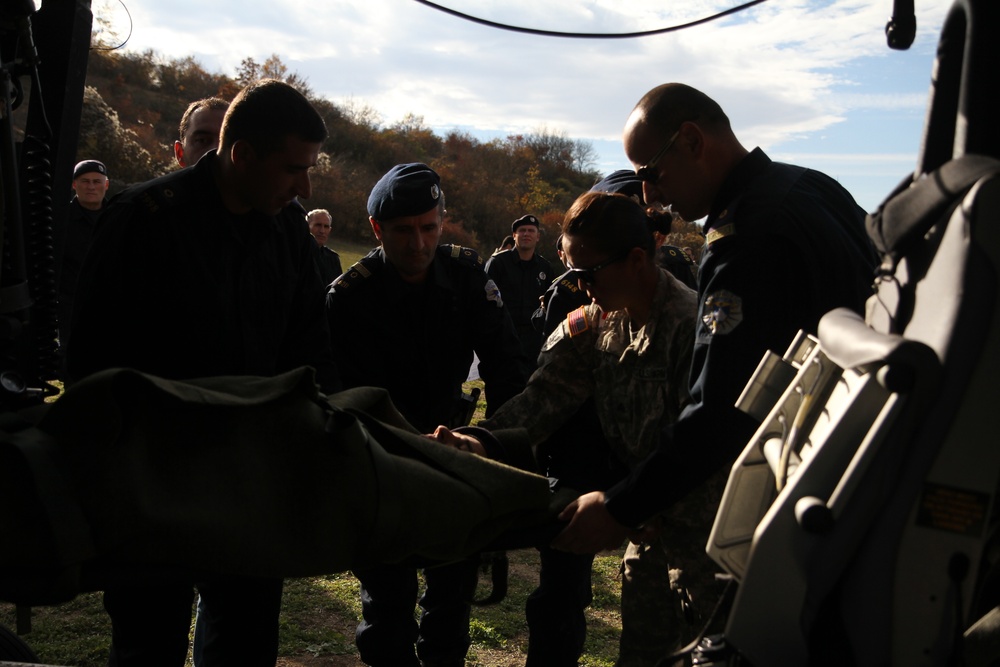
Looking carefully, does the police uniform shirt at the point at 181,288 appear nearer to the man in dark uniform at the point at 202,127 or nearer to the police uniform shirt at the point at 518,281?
the man in dark uniform at the point at 202,127

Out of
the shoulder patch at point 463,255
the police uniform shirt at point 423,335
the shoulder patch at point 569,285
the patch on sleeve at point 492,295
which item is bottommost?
the police uniform shirt at point 423,335

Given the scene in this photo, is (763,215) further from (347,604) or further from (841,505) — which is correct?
(347,604)

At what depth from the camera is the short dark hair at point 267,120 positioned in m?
2.62

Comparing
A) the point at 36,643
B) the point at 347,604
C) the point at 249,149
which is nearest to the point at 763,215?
the point at 249,149

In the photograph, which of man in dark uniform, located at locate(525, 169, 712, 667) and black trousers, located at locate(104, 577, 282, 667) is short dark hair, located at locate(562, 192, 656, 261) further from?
black trousers, located at locate(104, 577, 282, 667)

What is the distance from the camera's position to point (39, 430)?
61.6 inches

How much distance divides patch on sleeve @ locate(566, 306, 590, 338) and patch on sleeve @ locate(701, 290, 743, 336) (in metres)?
0.77

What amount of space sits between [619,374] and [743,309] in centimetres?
67

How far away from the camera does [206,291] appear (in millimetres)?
2561

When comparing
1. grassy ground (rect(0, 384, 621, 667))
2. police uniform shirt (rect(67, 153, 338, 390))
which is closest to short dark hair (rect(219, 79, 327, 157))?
police uniform shirt (rect(67, 153, 338, 390))

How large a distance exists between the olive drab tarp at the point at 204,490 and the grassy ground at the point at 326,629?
2.36 metres

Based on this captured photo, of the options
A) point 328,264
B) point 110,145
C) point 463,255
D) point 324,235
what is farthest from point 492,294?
point 110,145

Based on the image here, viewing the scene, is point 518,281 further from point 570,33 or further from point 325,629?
point 570,33

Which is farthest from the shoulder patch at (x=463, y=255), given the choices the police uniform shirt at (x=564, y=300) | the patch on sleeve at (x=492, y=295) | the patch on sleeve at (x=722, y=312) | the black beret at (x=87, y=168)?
the black beret at (x=87, y=168)
